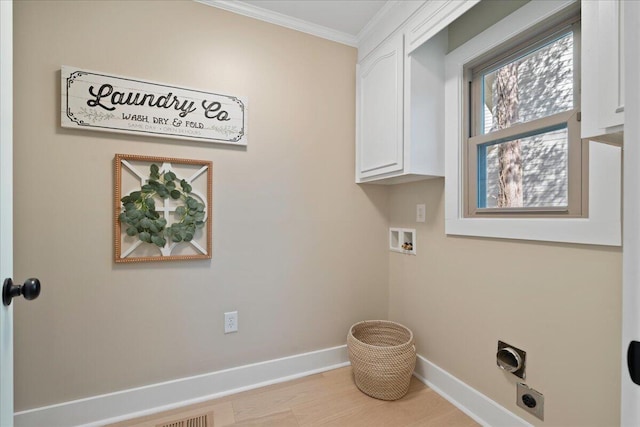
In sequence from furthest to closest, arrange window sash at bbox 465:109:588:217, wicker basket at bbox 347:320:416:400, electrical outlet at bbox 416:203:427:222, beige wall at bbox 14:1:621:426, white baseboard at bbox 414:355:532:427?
electrical outlet at bbox 416:203:427:222, wicker basket at bbox 347:320:416:400, white baseboard at bbox 414:355:532:427, beige wall at bbox 14:1:621:426, window sash at bbox 465:109:588:217

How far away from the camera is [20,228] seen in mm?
1385

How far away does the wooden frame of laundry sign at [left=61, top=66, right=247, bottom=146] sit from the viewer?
4.78 feet

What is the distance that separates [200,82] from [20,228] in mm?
1151

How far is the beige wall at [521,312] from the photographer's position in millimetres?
1090

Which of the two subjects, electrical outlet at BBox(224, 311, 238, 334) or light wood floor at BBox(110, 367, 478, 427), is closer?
light wood floor at BBox(110, 367, 478, 427)

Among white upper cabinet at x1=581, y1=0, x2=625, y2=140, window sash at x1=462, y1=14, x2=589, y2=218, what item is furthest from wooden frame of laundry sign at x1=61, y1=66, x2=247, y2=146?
white upper cabinet at x1=581, y1=0, x2=625, y2=140

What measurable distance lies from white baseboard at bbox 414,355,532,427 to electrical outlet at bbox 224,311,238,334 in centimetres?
121

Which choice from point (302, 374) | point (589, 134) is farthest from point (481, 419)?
point (589, 134)

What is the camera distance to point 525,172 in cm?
141

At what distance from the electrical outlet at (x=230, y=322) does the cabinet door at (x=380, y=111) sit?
1.23 m

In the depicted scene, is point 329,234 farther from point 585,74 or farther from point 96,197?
point 585,74

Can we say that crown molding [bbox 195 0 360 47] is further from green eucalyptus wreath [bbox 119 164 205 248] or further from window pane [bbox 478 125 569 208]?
window pane [bbox 478 125 569 208]

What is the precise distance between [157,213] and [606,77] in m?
1.90

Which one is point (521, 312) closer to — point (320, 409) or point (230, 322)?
point (320, 409)
